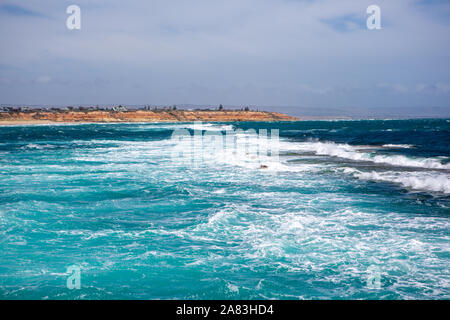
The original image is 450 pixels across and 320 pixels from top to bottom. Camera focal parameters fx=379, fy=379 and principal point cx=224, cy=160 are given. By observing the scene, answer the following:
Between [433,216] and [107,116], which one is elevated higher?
[107,116]

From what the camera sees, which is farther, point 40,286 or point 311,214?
point 311,214

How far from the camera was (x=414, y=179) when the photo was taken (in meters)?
17.9

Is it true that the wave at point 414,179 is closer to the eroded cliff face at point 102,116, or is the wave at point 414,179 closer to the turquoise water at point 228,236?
the turquoise water at point 228,236

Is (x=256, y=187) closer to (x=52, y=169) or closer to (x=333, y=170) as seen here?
(x=333, y=170)

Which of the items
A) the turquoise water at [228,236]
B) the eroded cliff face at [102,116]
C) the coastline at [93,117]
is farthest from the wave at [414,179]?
the eroded cliff face at [102,116]

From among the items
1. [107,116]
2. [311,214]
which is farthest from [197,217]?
[107,116]

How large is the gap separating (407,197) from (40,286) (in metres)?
13.2

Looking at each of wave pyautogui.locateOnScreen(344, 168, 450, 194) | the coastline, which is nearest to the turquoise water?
wave pyautogui.locateOnScreen(344, 168, 450, 194)

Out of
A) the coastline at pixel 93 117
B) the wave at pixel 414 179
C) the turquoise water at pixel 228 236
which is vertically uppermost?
the coastline at pixel 93 117

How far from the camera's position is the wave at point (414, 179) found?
16.5 metres

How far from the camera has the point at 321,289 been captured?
735cm

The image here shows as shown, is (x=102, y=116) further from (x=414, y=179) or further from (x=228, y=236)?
(x=228, y=236)
